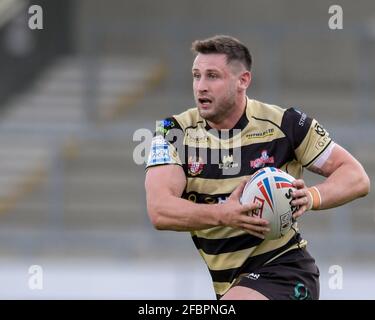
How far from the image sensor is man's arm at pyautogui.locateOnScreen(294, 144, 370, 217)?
230 inches

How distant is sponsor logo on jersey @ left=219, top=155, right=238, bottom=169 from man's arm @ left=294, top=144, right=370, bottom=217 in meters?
0.48

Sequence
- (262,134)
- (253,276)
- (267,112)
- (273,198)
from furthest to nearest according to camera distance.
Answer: (267,112), (262,134), (253,276), (273,198)

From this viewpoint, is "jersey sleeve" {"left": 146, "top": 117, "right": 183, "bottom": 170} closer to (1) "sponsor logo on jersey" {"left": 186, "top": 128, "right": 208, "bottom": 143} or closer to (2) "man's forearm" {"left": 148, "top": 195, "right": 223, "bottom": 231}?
(1) "sponsor logo on jersey" {"left": 186, "top": 128, "right": 208, "bottom": 143}

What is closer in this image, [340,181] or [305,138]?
[340,181]

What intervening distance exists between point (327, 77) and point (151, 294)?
25.5 feet

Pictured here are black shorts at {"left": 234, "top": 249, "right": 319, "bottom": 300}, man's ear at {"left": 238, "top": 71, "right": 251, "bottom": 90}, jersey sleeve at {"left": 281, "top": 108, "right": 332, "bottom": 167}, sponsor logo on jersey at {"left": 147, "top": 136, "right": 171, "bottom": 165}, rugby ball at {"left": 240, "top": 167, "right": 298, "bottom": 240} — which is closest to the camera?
rugby ball at {"left": 240, "top": 167, "right": 298, "bottom": 240}

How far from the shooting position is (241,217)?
543 cm

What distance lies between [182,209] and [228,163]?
1.61ft

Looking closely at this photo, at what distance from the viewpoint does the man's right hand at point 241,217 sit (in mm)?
5426

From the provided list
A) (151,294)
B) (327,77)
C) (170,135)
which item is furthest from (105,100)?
(170,135)

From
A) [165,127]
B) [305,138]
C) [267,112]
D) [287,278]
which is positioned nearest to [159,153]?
[165,127]

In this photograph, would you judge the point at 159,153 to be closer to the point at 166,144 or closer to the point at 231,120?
the point at 166,144

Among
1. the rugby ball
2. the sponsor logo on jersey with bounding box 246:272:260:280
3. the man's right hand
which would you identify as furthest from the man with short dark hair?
the man's right hand
